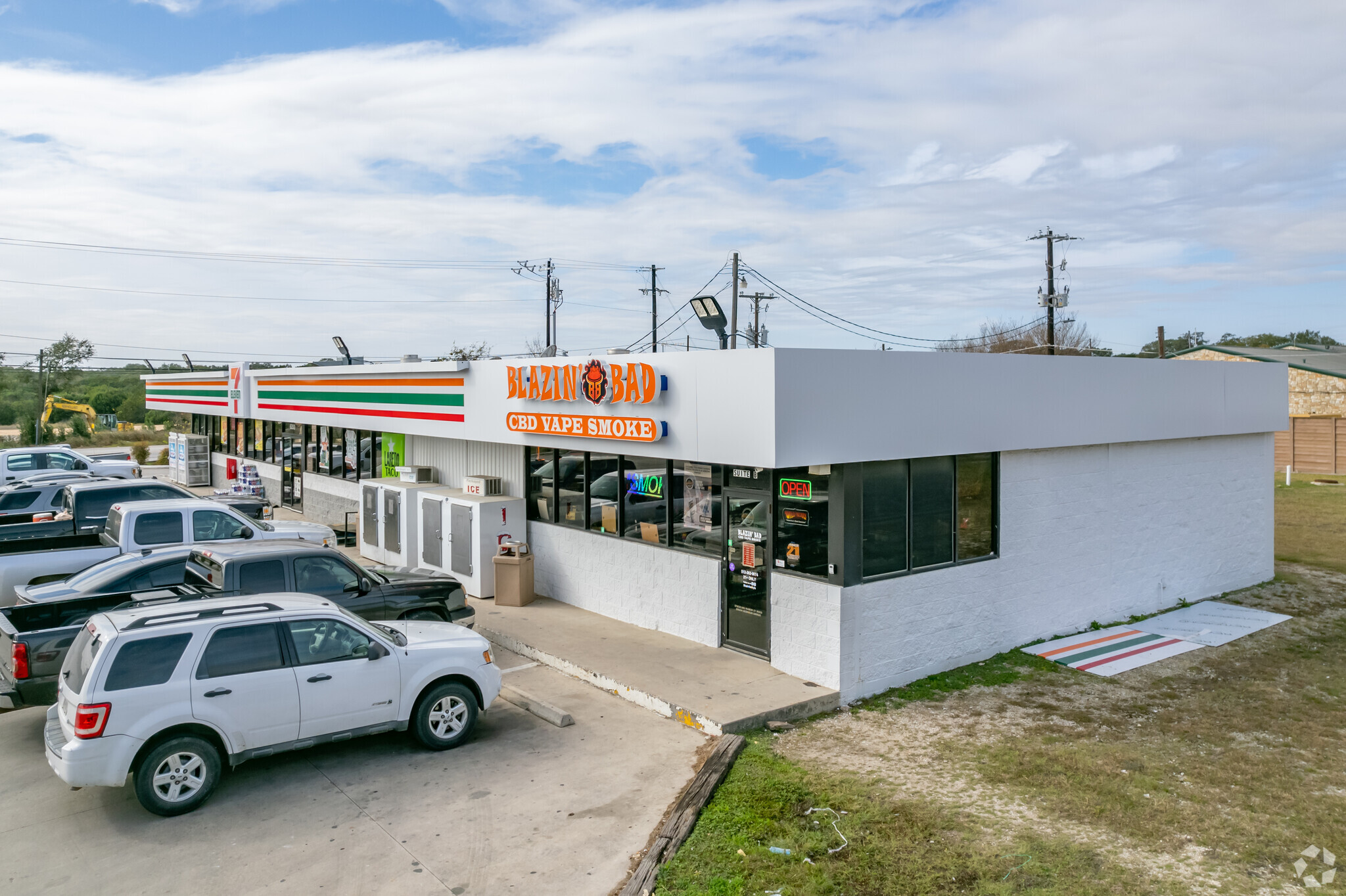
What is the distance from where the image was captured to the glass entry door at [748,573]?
36.6 ft

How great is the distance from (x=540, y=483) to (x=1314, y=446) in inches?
1506

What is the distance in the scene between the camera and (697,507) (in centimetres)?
1223

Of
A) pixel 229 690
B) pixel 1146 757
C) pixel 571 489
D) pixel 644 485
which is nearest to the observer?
pixel 229 690

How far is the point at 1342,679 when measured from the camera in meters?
11.6

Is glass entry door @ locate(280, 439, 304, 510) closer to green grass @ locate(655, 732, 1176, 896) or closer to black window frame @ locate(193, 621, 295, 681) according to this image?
black window frame @ locate(193, 621, 295, 681)

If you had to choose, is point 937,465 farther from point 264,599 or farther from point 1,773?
point 1,773

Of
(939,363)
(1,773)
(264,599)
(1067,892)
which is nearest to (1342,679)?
(939,363)

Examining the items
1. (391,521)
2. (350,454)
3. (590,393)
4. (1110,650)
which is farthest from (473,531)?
(1110,650)

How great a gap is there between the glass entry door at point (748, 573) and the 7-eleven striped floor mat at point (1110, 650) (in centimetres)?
408

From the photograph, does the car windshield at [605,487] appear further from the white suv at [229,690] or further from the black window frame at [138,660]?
the black window frame at [138,660]

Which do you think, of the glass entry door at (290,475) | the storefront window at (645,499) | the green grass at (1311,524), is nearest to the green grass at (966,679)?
the storefront window at (645,499)

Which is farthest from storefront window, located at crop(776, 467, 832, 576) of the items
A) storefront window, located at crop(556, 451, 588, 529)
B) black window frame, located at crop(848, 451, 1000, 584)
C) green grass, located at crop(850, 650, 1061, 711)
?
storefront window, located at crop(556, 451, 588, 529)

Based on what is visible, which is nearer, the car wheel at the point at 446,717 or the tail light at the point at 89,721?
the tail light at the point at 89,721

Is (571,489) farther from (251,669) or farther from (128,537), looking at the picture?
(251,669)
